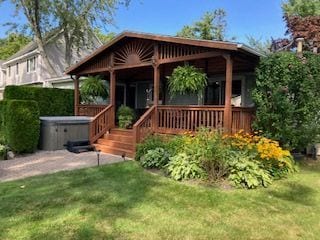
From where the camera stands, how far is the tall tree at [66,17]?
25094 millimetres

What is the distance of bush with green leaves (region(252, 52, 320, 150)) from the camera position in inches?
327

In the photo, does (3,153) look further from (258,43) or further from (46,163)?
(258,43)

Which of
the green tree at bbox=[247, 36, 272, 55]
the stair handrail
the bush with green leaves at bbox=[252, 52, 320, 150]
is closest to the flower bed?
the bush with green leaves at bbox=[252, 52, 320, 150]

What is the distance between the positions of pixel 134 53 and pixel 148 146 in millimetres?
4151

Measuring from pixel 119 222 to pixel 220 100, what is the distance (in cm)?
979

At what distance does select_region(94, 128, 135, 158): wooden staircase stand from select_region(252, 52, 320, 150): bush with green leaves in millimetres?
4159

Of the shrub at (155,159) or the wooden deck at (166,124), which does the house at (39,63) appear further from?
the shrub at (155,159)

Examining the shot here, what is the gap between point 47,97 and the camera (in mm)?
16297

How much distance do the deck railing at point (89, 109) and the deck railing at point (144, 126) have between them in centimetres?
320

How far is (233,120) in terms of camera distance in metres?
9.63

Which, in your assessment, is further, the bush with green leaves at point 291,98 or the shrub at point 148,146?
the shrub at point 148,146

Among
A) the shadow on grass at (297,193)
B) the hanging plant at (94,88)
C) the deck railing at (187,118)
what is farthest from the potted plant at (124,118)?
the shadow on grass at (297,193)

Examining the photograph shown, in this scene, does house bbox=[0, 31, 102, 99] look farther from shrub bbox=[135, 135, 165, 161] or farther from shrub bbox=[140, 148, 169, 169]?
shrub bbox=[140, 148, 169, 169]

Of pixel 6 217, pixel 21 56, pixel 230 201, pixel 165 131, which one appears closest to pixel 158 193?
pixel 230 201
